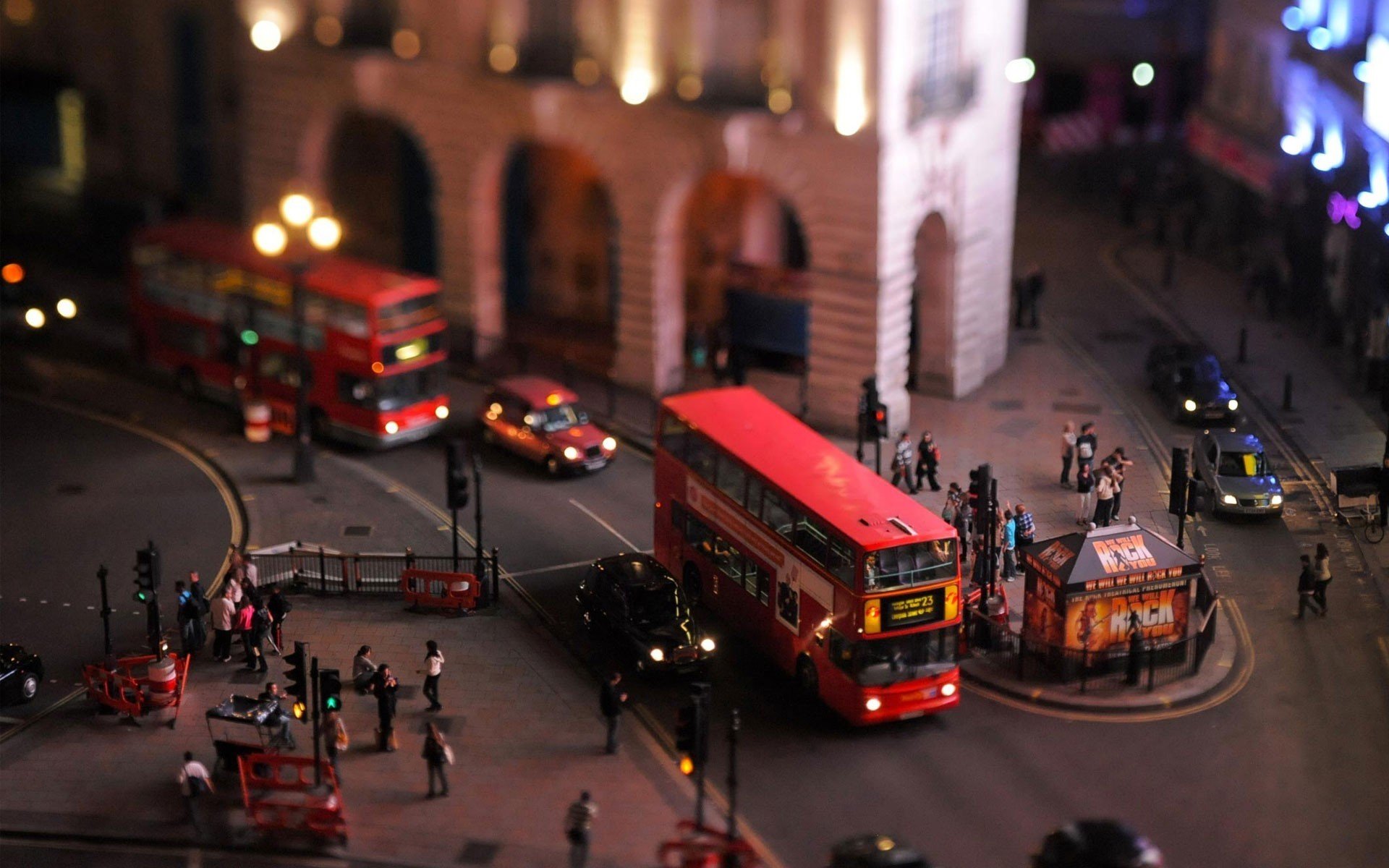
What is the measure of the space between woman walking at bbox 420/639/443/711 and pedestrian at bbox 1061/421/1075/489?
16266 millimetres

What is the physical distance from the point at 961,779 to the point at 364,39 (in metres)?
29.7

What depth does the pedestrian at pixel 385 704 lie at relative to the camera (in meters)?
34.5

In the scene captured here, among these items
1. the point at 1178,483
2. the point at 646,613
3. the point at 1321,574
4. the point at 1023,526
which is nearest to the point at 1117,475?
the point at 1023,526

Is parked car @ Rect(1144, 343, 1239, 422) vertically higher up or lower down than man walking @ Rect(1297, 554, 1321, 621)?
higher up

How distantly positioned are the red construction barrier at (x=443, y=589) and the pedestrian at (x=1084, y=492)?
1334 centimetres

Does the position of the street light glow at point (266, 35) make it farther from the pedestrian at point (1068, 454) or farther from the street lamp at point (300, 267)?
the pedestrian at point (1068, 454)

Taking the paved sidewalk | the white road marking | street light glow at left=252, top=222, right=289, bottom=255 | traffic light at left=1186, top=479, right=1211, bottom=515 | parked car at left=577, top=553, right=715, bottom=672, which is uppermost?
street light glow at left=252, top=222, right=289, bottom=255

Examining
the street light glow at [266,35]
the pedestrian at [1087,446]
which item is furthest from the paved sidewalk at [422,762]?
the street light glow at [266,35]

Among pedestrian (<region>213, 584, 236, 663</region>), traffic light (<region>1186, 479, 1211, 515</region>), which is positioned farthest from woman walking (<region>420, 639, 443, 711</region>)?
traffic light (<region>1186, 479, 1211, 515</region>)

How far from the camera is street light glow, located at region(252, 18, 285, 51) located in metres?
56.0

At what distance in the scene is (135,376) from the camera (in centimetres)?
5494

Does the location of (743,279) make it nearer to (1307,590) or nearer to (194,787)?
(1307,590)

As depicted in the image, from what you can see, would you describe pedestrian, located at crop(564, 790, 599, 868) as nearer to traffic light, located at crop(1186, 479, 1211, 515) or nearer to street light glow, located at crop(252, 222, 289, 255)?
traffic light, located at crop(1186, 479, 1211, 515)

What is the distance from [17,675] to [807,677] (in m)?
14.3
